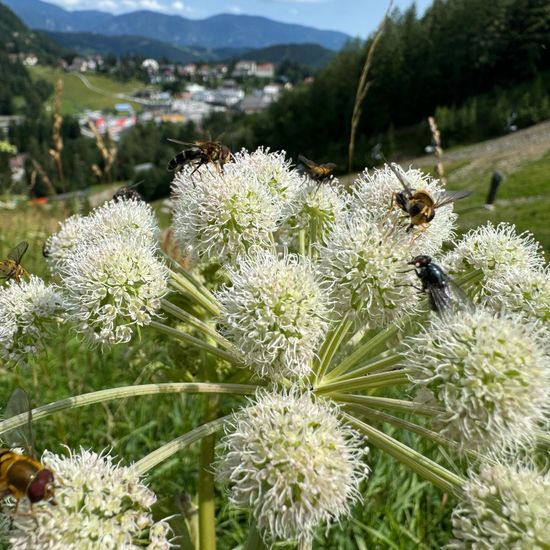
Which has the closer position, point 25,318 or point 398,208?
point 398,208

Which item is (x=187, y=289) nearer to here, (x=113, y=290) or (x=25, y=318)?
(x=113, y=290)

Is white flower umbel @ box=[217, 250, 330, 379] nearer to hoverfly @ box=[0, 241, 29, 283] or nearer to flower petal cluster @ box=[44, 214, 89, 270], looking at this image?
flower petal cluster @ box=[44, 214, 89, 270]

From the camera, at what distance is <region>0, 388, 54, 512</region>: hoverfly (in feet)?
6.46

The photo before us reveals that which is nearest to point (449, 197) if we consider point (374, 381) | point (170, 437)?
point (374, 381)

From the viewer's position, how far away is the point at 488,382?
2.15 metres

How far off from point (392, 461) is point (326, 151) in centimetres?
9337

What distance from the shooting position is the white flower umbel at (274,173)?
3.58m

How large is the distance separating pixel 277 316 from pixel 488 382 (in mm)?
958

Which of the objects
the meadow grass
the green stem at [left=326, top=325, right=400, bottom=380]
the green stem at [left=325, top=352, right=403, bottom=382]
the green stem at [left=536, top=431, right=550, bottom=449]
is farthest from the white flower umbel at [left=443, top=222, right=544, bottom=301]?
the meadow grass

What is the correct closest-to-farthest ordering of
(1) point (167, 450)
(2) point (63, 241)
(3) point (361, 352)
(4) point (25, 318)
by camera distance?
(1) point (167, 450) → (3) point (361, 352) → (4) point (25, 318) → (2) point (63, 241)

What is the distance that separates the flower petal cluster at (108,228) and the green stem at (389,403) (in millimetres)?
1470

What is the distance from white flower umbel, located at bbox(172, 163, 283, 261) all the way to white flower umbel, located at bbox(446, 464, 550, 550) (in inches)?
68.6

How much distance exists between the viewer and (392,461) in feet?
15.9

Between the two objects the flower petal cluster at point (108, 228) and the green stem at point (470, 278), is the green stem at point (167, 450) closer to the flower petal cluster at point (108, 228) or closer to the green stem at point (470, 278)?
the flower petal cluster at point (108, 228)
